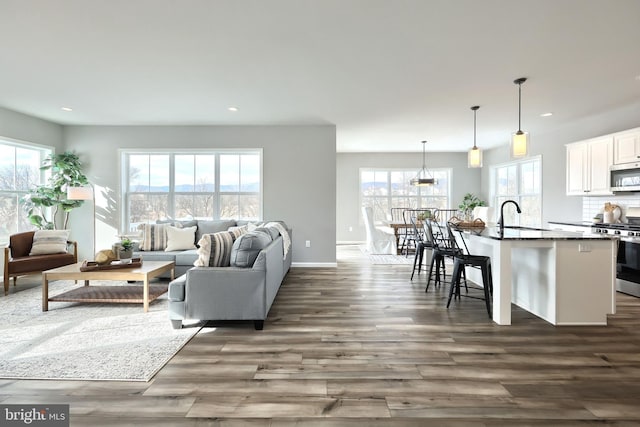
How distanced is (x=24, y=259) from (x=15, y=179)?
178 centimetres

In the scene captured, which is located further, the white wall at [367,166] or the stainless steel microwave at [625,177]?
the white wall at [367,166]

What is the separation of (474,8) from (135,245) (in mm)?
5090

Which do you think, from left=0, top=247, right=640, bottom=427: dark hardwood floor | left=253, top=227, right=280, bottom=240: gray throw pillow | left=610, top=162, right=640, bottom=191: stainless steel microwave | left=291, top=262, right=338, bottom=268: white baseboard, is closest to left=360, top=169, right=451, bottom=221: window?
left=291, top=262, right=338, bottom=268: white baseboard

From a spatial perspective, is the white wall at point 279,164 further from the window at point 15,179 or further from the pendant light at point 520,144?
the pendant light at point 520,144

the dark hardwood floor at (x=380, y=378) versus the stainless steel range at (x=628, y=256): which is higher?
the stainless steel range at (x=628, y=256)

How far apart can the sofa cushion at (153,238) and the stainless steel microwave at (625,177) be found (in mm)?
6694

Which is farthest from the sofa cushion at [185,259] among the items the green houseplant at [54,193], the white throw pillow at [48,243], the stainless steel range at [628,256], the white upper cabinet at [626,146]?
the white upper cabinet at [626,146]

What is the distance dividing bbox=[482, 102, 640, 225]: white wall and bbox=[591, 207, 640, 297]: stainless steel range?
3.25ft

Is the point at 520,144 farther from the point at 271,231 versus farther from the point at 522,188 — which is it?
the point at 522,188

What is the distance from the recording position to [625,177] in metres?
4.25

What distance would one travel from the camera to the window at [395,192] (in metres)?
8.70

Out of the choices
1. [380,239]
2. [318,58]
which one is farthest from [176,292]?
[380,239]

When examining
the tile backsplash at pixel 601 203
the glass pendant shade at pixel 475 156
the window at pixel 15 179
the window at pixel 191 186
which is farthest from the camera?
the window at pixel 191 186

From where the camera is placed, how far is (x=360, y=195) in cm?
873
